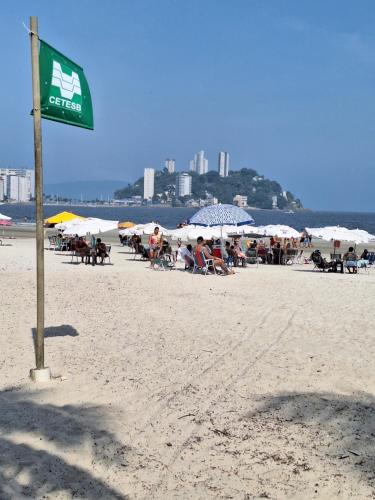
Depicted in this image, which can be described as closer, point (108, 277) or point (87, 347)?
point (87, 347)

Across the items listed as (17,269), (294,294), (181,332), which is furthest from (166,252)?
(181,332)

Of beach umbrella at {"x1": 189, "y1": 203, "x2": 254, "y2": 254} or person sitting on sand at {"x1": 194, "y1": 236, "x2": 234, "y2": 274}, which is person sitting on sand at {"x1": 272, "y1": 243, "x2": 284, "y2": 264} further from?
person sitting on sand at {"x1": 194, "y1": 236, "x2": 234, "y2": 274}

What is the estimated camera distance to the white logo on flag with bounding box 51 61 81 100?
18.6 ft

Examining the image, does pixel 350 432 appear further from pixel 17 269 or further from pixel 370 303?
pixel 17 269

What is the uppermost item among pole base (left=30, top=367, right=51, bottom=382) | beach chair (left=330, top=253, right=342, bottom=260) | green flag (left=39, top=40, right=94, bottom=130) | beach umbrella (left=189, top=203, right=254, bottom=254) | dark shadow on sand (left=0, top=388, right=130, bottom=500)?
green flag (left=39, top=40, right=94, bottom=130)

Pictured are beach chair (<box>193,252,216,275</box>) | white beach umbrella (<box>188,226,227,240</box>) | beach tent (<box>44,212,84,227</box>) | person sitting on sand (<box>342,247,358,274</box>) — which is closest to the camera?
beach chair (<box>193,252,216,275</box>)

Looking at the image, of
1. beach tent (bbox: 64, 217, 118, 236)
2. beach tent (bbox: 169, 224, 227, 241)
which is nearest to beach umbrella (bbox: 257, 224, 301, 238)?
beach tent (bbox: 169, 224, 227, 241)

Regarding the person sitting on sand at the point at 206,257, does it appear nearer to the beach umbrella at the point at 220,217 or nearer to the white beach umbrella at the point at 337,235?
the beach umbrella at the point at 220,217

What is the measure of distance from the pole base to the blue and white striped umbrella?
38.5 feet

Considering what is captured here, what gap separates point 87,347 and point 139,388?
1.72 metres

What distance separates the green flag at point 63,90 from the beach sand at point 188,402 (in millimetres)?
2471

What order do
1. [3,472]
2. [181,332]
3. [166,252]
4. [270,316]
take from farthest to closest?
[166,252] → [270,316] → [181,332] → [3,472]

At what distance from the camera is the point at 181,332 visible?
8227 millimetres

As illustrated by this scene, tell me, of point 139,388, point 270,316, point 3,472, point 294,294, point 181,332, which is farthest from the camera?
point 294,294
